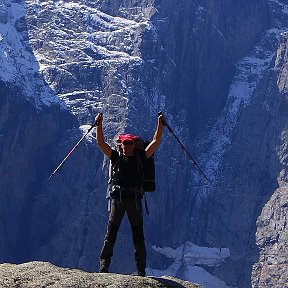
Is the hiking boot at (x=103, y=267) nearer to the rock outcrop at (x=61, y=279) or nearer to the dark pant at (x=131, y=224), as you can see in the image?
the dark pant at (x=131, y=224)

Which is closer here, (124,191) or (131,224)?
(124,191)

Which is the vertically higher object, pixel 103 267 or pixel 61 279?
pixel 103 267

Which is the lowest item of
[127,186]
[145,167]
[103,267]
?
[103,267]

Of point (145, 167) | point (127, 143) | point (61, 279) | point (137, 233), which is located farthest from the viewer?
point (137, 233)

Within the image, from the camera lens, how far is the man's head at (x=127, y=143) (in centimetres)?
2188

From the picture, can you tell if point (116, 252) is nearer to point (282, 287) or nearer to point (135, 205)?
point (282, 287)

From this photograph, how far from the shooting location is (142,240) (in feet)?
74.2

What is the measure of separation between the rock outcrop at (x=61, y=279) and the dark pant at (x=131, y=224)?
6.15 ft

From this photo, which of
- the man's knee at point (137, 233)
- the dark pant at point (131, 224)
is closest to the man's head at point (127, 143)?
the dark pant at point (131, 224)

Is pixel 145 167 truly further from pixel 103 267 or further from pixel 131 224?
pixel 103 267

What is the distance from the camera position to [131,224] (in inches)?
883

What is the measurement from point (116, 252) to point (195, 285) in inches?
6780

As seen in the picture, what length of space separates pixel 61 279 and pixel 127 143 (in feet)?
12.8

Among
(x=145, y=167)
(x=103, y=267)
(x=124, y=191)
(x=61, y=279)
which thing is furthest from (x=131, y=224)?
(x=61, y=279)
